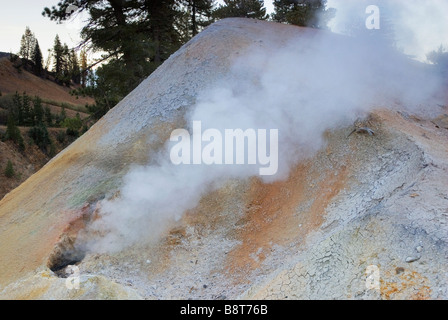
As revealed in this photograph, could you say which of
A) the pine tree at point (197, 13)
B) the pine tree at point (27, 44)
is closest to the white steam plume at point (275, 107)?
the pine tree at point (197, 13)

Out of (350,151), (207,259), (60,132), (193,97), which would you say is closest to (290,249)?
(207,259)

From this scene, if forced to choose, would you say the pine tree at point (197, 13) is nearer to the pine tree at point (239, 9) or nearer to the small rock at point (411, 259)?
the pine tree at point (239, 9)

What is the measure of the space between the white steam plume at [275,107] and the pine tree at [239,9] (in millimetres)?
14074

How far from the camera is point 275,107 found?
8.41 metres

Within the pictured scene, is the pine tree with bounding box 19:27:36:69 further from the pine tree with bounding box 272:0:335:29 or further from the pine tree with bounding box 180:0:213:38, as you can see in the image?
the pine tree with bounding box 272:0:335:29

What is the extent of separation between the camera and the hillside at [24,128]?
22.6 meters

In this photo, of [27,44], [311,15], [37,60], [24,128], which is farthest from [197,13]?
[27,44]

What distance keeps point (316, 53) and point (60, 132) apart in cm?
2283

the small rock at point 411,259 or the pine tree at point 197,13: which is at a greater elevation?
the pine tree at point 197,13

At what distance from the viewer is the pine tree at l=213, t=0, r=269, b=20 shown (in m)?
23.8

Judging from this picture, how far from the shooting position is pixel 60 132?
2831cm

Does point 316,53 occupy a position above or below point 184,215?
above
